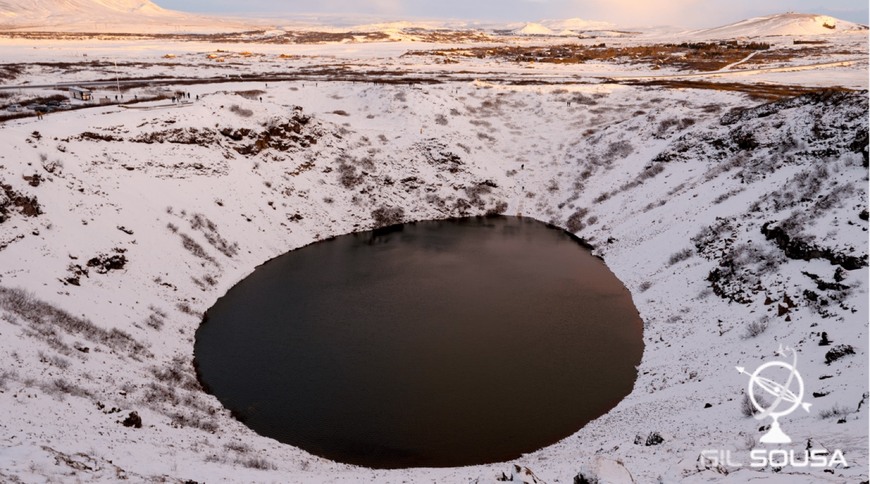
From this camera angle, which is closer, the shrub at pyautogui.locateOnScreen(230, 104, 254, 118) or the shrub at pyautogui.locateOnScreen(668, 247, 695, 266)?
the shrub at pyautogui.locateOnScreen(668, 247, 695, 266)

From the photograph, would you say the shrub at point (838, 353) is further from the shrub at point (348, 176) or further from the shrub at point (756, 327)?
the shrub at point (348, 176)

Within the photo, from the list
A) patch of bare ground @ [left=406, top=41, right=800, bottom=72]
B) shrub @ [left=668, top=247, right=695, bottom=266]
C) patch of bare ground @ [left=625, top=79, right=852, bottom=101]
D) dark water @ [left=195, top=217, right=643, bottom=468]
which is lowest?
dark water @ [left=195, top=217, right=643, bottom=468]

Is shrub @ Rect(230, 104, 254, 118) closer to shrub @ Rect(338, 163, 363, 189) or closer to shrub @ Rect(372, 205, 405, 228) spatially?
shrub @ Rect(338, 163, 363, 189)

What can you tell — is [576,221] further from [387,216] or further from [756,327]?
[756,327]

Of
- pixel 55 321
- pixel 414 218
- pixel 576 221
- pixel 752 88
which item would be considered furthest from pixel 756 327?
pixel 752 88

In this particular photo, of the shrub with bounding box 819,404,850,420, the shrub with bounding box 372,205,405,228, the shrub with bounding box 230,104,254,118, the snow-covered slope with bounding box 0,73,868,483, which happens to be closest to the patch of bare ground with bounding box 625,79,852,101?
the snow-covered slope with bounding box 0,73,868,483

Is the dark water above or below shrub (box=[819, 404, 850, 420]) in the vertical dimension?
below

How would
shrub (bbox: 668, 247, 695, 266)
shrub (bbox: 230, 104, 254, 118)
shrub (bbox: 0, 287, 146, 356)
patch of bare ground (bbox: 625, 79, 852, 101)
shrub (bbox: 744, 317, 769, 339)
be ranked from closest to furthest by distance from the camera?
1. shrub (bbox: 0, 287, 146, 356)
2. shrub (bbox: 744, 317, 769, 339)
3. shrub (bbox: 668, 247, 695, 266)
4. shrub (bbox: 230, 104, 254, 118)
5. patch of bare ground (bbox: 625, 79, 852, 101)

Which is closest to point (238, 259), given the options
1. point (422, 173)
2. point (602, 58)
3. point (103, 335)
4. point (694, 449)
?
point (103, 335)
